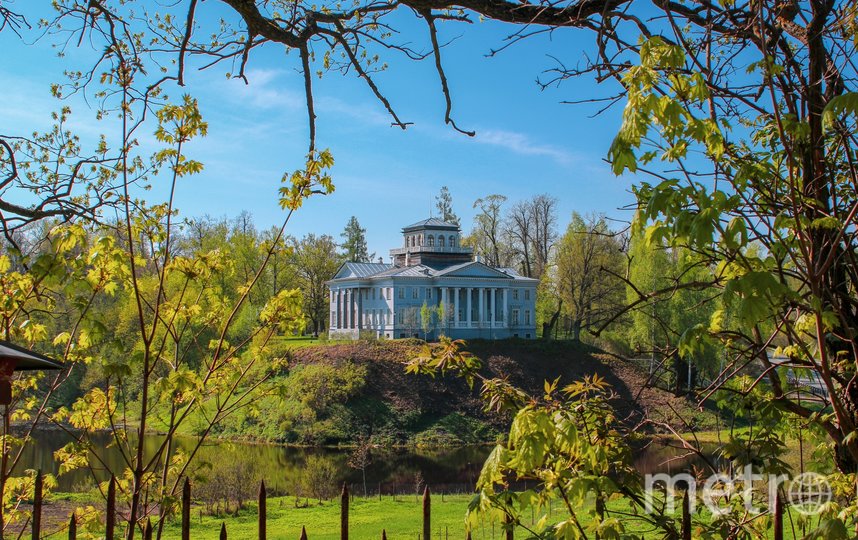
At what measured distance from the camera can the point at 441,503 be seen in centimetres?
1634

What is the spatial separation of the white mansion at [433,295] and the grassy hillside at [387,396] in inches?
197

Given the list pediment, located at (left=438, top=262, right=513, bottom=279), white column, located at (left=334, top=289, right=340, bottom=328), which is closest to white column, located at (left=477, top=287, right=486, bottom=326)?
pediment, located at (left=438, top=262, right=513, bottom=279)

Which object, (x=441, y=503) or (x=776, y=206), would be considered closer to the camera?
(x=776, y=206)

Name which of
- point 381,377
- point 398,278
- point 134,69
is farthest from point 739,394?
point 398,278

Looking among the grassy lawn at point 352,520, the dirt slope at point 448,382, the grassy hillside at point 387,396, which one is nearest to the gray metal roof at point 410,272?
the dirt slope at point 448,382

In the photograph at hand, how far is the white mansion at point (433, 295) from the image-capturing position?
42844mm

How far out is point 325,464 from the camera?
2311 centimetres

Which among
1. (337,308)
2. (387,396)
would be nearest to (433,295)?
(337,308)

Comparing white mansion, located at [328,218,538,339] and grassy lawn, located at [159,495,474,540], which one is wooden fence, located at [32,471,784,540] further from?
white mansion, located at [328,218,538,339]

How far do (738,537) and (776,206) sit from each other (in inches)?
46.2

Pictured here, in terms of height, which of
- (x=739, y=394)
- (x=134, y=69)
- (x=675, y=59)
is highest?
(x=134, y=69)

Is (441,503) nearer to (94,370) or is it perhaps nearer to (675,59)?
(675,59)

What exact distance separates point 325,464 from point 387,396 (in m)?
8.97

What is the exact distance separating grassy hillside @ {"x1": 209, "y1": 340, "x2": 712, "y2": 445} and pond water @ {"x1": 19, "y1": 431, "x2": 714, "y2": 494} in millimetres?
1691
